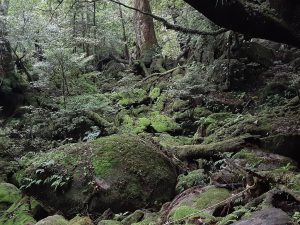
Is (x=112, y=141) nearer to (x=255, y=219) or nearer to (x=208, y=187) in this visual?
(x=208, y=187)

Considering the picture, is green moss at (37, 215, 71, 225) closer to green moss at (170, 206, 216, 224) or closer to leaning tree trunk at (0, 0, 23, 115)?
green moss at (170, 206, 216, 224)

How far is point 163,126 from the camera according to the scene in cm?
1070

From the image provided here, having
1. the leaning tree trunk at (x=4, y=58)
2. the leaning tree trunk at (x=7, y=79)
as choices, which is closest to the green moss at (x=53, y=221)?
the leaning tree trunk at (x=7, y=79)

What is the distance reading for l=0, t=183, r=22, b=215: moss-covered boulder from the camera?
7113 millimetres

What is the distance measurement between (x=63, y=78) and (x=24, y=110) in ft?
5.66

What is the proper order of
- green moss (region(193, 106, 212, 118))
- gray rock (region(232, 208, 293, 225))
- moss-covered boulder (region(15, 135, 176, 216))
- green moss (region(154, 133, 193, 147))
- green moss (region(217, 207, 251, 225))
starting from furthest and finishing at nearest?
green moss (region(193, 106, 212, 118))
green moss (region(154, 133, 193, 147))
moss-covered boulder (region(15, 135, 176, 216))
green moss (region(217, 207, 251, 225))
gray rock (region(232, 208, 293, 225))

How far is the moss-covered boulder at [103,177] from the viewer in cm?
632

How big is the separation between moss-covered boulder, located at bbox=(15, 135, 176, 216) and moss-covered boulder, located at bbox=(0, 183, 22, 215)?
204 millimetres

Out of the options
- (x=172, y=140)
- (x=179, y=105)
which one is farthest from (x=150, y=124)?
(x=172, y=140)

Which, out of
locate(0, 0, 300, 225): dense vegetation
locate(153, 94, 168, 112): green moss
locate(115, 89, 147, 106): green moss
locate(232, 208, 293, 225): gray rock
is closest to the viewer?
locate(232, 208, 293, 225): gray rock

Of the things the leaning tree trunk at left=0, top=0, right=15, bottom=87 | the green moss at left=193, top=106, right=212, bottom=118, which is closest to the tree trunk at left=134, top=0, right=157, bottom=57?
the leaning tree trunk at left=0, top=0, right=15, bottom=87

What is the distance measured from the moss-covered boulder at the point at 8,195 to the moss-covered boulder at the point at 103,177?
204 millimetres

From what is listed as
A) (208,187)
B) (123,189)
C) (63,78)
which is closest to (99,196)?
(123,189)

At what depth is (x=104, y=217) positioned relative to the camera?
19.6 ft
